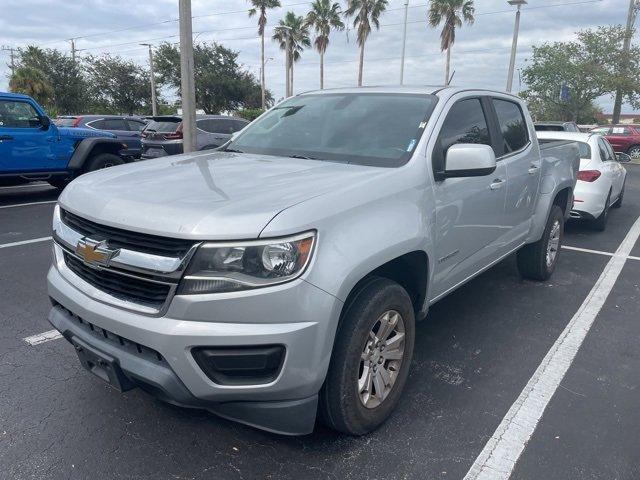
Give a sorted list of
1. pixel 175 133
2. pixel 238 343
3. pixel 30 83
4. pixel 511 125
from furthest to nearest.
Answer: pixel 30 83 → pixel 175 133 → pixel 511 125 → pixel 238 343

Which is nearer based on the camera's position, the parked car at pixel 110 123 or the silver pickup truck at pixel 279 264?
the silver pickup truck at pixel 279 264

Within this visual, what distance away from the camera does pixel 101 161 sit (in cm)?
1023

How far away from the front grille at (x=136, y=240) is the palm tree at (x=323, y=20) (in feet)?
143

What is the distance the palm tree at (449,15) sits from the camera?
120 ft

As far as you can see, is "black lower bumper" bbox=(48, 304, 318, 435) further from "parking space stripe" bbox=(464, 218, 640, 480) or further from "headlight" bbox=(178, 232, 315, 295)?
"parking space stripe" bbox=(464, 218, 640, 480)

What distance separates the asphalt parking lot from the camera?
97.4 inches

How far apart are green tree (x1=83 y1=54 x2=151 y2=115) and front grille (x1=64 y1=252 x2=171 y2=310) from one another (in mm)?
45444

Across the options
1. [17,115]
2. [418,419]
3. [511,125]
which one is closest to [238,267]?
[418,419]

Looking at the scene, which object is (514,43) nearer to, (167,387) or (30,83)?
(167,387)

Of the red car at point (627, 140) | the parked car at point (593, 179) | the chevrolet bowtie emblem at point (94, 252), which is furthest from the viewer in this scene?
the red car at point (627, 140)

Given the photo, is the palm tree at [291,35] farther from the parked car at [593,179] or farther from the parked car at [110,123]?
the parked car at [593,179]

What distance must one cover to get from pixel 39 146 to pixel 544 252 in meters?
8.38

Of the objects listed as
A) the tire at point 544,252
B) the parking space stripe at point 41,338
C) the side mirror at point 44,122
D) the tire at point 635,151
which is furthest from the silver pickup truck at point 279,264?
the tire at point 635,151

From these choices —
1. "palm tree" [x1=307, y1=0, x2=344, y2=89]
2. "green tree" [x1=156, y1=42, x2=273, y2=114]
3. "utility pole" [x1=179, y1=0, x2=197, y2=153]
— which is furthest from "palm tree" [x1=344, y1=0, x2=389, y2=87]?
"utility pole" [x1=179, y1=0, x2=197, y2=153]
